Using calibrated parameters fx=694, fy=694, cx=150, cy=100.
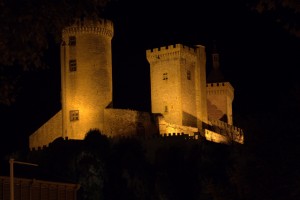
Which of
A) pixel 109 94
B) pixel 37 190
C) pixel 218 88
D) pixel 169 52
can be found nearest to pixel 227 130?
pixel 169 52

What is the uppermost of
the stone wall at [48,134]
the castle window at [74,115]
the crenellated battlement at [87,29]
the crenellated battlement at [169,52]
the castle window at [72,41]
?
the crenellated battlement at [87,29]

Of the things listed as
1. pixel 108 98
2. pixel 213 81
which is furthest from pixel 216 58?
pixel 108 98

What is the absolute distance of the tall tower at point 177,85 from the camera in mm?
53406

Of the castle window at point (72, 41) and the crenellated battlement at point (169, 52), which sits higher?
the castle window at point (72, 41)

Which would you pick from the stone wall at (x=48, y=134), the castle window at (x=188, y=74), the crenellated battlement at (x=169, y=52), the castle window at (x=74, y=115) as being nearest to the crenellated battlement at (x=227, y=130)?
the castle window at (x=188, y=74)

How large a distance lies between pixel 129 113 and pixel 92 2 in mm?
35327

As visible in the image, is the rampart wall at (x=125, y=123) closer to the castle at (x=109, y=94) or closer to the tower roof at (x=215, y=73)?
the castle at (x=109, y=94)

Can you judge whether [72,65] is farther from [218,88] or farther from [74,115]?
[218,88]

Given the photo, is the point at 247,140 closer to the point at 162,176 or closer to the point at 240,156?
the point at 240,156

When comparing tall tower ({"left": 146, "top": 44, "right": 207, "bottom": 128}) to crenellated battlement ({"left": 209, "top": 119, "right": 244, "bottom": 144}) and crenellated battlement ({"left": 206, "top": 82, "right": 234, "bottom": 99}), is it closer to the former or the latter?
crenellated battlement ({"left": 209, "top": 119, "right": 244, "bottom": 144})

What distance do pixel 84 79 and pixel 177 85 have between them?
728 cm

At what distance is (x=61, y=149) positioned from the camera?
46.6 meters

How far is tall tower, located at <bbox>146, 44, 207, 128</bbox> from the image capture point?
53406 mm

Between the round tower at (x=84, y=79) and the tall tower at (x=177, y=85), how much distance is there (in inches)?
173
